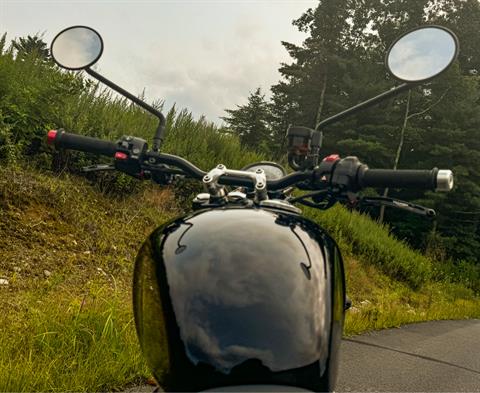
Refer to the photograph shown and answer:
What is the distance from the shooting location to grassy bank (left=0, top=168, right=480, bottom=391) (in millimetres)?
2133

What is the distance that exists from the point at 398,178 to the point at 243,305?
0.69m

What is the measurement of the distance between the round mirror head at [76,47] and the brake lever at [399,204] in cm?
129

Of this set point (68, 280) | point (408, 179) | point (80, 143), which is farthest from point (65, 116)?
point (408, 179)

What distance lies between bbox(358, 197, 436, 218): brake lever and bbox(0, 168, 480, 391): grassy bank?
1.46m

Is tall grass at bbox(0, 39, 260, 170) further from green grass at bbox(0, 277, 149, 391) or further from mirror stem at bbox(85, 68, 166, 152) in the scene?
mirror stem at bbox(85, 68, 166, 152)

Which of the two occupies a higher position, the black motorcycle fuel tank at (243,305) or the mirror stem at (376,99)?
the mirror stem at (376,99)

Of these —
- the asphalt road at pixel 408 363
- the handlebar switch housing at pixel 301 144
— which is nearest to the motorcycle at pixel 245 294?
the handlebar switch housing at pixel 301 144

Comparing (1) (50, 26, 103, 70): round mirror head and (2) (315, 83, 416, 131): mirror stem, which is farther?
(1) (50, 26, 103, 70): round mirror head

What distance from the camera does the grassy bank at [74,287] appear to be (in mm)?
2133

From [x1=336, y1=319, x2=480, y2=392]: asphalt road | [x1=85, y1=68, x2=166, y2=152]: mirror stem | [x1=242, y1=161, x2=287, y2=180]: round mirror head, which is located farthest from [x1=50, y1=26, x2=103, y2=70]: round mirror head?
[x1=336, y1=319, x2=480, y2=392]: asphalt road

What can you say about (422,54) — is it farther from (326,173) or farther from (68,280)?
(68,280)

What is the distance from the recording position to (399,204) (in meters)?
1.39

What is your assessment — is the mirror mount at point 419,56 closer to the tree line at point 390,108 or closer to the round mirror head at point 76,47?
the round mirror head at point 76,47

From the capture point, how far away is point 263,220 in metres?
1.07
